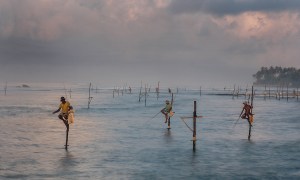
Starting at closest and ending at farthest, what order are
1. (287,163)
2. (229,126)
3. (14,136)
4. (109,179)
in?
(109,179) < (287,163) < (14,136) < (229,126)

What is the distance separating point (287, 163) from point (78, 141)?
14.7 m

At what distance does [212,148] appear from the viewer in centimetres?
2702

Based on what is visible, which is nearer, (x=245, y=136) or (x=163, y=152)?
(x=163, y=152)

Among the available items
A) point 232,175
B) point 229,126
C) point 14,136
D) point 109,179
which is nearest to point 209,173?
point 232,175

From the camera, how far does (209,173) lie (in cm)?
1978

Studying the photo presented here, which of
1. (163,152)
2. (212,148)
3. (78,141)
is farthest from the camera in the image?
(78,141)

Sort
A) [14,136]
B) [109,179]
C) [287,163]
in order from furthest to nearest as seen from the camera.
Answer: [14,136]
[287,163]
[109,179]

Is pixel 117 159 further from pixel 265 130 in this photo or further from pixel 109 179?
pixel 265 130

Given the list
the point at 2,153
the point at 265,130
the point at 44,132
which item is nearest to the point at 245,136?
the point at 265,130

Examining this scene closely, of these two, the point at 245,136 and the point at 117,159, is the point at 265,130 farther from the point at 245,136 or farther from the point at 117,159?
the point at 117,159

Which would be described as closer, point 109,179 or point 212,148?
point 109,179

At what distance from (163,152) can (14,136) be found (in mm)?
13319

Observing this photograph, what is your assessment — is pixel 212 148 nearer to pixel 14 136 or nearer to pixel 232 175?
pixel 232 175

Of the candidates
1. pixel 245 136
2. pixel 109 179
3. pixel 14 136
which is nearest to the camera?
pixel 109 179
